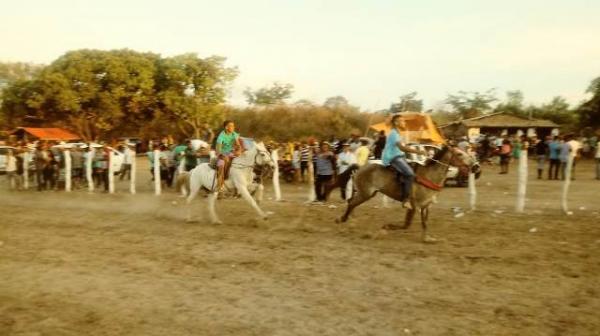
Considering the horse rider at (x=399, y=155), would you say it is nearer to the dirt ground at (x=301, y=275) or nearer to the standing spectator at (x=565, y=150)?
the dirt ground at (x=301, y=275)

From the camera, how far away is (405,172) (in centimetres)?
1027

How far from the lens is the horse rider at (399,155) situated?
33.3 ft

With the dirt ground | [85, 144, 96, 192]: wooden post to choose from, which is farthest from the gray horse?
[85, 144, 96, 192]: wooden post

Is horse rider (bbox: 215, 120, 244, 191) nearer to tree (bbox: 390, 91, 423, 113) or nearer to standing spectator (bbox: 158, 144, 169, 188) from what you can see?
standing spectator (bbox: 158, 144, 169, 188)

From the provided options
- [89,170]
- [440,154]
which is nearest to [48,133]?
[89,170]

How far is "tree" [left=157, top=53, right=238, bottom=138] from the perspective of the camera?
152 feet

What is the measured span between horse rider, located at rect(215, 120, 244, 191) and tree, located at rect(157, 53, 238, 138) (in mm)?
34988

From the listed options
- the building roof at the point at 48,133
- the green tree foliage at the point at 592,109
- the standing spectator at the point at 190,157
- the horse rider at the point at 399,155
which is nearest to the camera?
the horse rider at the point at 399,155

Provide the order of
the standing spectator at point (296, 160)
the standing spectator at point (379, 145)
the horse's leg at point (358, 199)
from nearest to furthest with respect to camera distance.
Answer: the horse's leg at point (358, 199)
the standing spectator at point (379, 145)
the standing spectator at point (296, 160)

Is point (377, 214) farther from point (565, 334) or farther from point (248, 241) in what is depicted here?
point (565, 334)

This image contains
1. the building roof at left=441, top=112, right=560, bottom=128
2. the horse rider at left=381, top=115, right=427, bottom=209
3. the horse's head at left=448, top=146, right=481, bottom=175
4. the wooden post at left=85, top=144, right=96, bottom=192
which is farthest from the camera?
the building roof at left=441, top=112, right=560, bottom=128

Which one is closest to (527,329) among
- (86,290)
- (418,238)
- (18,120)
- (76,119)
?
(418,238)

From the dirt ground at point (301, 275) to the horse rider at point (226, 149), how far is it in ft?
3.66


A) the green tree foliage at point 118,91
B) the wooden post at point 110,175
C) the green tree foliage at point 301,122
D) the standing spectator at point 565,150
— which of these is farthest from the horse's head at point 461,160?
the green tree foliage at point 118,91
